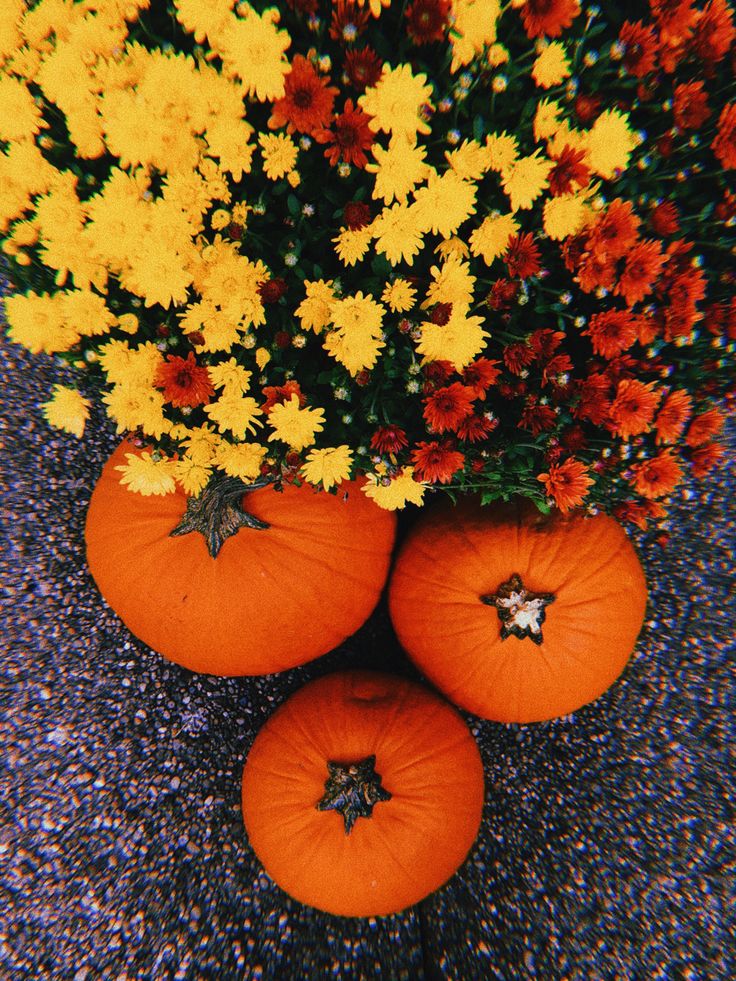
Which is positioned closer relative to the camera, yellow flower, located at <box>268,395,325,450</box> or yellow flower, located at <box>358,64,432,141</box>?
yellow flower, located at <box>358,64,432,141</box>

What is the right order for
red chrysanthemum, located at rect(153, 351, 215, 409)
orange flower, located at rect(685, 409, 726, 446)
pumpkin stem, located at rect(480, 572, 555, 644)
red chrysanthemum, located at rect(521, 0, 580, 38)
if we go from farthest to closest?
pumpkin stem, located at rect(480, 572, 555, 644) → orange flower, located at rect(685, 409, 726, 446) → red chrysanthemum, located at rect(153, 351, 215, 409) → red chrysanthemum, located at rect(521, 0, 580, 38)

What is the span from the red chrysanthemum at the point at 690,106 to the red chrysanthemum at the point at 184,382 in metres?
0.70

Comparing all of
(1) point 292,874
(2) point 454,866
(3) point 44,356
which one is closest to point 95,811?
(1) point 292,874

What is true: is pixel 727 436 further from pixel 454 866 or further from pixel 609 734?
pixel 454 866

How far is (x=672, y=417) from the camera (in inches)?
34.5

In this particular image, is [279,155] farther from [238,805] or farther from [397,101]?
[238,805]

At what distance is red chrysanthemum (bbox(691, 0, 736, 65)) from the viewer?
2.52 ft

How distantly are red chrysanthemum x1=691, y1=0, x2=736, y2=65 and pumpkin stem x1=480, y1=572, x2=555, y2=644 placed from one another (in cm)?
80

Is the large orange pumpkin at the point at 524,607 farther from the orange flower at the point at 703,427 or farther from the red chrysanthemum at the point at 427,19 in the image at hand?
the red chrysanthemum at the point at 427,19

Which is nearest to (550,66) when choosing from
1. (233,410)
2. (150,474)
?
(233,410)

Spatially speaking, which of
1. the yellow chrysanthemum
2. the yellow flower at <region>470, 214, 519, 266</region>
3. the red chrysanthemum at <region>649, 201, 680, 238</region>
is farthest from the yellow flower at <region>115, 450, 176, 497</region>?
the red chrysanthemum at <region>649, 201, 680, 238</region>

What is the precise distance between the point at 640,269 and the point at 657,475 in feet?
0.93

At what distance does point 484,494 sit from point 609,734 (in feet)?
2.47

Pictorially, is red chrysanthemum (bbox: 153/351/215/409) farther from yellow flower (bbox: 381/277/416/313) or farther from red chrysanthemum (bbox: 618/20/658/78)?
red chrysanthemum (bbox: 618/20/658/78)
